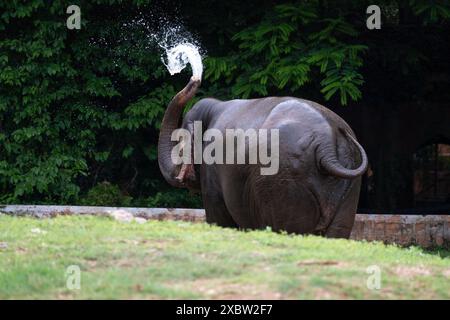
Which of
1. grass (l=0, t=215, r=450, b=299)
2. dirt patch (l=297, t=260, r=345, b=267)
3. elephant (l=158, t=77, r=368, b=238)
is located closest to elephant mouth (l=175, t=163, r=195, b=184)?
elephant (l=158, t=77, r=368, b=238)

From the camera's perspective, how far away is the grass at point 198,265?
6793mm

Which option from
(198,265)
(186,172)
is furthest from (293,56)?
(198,265)

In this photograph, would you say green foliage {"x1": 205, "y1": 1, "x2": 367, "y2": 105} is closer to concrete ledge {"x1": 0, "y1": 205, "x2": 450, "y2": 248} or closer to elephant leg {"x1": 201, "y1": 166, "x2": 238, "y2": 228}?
concrete ledge {"x1": 0, "y1": 205, "x2": 450, "y2": 248}

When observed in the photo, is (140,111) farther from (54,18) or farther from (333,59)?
(333,59)

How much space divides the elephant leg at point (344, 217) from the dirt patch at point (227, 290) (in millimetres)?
3644

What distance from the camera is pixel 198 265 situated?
7.30 meters

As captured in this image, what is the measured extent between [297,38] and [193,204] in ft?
11.6

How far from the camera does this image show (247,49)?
16.6 metres

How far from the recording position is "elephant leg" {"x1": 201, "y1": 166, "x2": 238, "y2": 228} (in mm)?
11453

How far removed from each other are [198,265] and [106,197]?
31.8ft

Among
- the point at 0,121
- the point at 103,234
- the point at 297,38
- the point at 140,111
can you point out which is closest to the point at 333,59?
the point at 297,38

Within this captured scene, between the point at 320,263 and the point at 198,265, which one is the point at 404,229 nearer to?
the point at 320,263

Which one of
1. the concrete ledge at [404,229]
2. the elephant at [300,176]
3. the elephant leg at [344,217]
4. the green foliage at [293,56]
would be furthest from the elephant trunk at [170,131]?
the green foliage at [293,56]

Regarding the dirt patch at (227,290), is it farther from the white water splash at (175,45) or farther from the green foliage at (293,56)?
→ the white water splash at (175,45)
